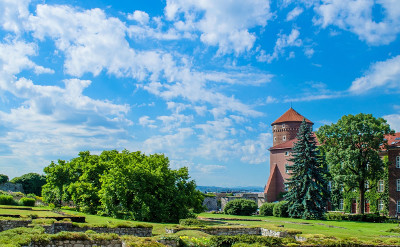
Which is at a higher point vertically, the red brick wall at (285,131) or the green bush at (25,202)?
the red brick wall at (285,131)

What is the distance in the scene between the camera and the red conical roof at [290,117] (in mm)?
71625

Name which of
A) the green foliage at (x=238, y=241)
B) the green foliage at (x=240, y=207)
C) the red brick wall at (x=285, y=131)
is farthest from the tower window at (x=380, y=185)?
the green foliage at (x=238, y=241)

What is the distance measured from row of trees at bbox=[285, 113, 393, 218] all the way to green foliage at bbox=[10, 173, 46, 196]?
52934mm

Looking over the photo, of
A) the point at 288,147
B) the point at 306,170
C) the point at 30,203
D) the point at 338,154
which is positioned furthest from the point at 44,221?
the point at 288,147

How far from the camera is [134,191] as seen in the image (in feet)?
94.2

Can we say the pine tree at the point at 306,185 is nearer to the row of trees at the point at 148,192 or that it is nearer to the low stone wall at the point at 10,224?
the row of trees at the point at 148,192

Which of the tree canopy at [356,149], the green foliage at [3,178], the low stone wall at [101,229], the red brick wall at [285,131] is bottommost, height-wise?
the low stone wall at [101,229]

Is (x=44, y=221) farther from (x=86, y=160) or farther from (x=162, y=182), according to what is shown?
(x=86, y=160)

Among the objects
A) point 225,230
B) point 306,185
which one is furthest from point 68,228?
point 306,185

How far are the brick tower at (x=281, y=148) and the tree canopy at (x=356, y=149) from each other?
20842 mm

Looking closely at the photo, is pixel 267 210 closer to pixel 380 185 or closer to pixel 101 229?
pixel 380 185

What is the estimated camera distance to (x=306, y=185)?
41.8 metres

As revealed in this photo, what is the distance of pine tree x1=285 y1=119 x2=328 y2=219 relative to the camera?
40.6 meters

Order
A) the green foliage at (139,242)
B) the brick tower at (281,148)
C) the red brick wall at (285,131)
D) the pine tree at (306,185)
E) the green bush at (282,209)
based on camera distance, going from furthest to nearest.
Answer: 1. the red brick wall at (285,131)
2. the brick tower at (281,148)
3. the green bush at (282,209)
4. the pine tree at (306,185)
5. the green foliage at (139,242)
